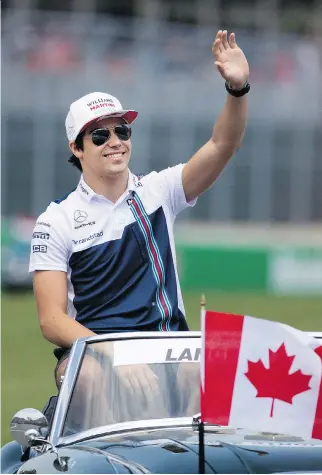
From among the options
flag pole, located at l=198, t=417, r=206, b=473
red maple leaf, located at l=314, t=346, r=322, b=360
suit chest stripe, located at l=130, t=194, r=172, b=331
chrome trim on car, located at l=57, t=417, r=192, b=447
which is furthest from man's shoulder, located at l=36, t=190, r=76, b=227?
red maple leaf, located at l=314, t=346, r=322, b=360

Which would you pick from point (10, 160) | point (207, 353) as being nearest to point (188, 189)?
point (207, 353)

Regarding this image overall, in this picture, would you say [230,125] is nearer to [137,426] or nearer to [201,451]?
[137,426]

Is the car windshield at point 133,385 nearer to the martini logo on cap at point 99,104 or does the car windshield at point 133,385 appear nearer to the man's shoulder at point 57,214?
the man's shoulder at point 57,214

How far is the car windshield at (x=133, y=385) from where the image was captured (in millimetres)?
5660

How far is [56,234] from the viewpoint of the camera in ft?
21.6

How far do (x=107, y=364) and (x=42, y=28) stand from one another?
1060 inches

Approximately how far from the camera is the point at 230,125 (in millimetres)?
6559

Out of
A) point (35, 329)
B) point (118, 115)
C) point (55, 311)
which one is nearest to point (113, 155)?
point (118, 115)

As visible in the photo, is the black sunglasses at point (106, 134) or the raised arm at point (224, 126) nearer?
the raised arm at point (224, 126)

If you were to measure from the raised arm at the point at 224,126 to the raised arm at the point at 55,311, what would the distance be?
828 mm

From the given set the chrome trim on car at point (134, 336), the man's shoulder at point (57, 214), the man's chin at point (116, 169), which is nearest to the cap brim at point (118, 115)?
the man's chin at point (116, 169)

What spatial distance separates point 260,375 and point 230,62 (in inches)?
82.9

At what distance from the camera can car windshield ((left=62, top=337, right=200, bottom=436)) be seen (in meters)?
5.66

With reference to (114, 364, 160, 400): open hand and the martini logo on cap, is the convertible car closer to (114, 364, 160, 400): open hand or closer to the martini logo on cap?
(114, 364, 160, 400): open hand
